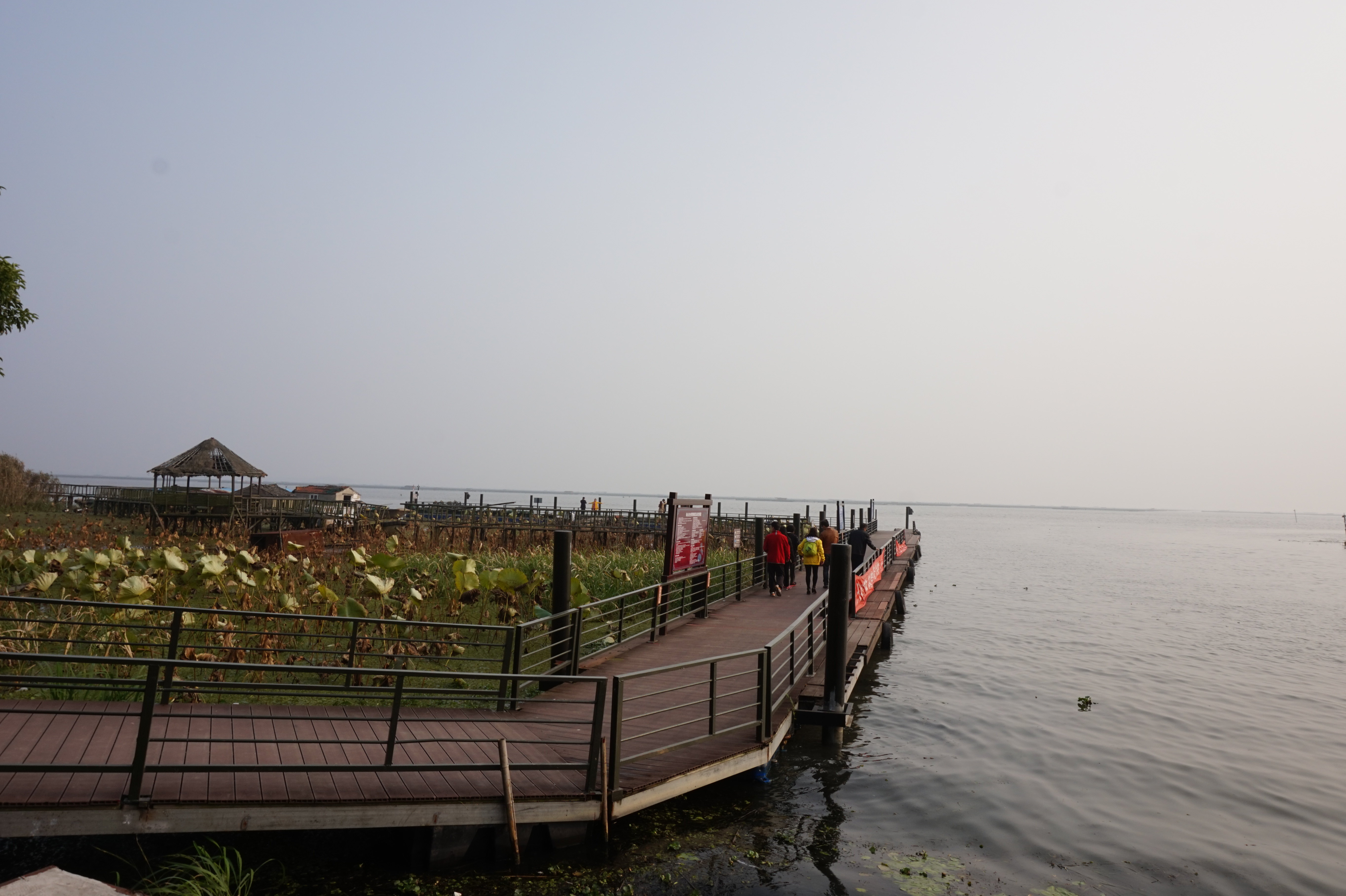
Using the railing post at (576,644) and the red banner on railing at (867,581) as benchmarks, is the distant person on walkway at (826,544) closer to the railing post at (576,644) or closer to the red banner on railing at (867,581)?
the red banner on railing at (867,581)

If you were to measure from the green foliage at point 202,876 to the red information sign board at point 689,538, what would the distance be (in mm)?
9308

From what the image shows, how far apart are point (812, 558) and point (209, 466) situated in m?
34.1

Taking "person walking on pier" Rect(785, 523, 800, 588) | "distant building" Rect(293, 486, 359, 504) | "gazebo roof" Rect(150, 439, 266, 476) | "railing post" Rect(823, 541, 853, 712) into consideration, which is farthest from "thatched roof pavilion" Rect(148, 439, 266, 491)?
"railing post" Rect(823, 541, 853, 712)

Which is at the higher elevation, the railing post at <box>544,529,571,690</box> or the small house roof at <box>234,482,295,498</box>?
the small house roof at <box>234,482,295,498</box>

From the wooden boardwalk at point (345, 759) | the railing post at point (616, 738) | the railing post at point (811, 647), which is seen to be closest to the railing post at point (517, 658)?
the wooden boardwalk at point (345, 759)

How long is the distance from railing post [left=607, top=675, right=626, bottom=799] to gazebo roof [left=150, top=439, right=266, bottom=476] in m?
39.7

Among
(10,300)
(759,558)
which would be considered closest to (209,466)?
(10,300)

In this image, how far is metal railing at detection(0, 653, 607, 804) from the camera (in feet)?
19.1

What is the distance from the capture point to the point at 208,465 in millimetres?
42062

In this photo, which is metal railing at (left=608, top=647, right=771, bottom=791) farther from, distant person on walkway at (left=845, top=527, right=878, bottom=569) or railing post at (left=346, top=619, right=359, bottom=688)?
distant person on walkway at (left=845, top=527, right=878, bottom=569)

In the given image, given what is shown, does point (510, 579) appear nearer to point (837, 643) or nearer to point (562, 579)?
point (562, 579)

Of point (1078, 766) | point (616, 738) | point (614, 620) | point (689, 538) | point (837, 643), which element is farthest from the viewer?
point (689, 538)

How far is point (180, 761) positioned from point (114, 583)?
6.75 meters

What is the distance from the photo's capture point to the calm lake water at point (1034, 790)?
7648mm
